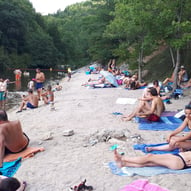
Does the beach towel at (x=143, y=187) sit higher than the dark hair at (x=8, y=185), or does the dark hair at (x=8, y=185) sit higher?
the dark hair at (x=8, y=185)

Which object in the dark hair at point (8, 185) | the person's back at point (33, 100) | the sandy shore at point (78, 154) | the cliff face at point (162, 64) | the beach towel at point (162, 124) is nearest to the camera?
the dark hair at point (8, 185)

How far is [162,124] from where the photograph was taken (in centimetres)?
748

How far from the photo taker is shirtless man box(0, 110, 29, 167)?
17.8ft

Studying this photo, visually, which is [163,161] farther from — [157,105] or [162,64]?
[162,64]

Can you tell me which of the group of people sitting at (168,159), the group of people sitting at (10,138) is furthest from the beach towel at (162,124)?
the group of people sitting at (10,138)

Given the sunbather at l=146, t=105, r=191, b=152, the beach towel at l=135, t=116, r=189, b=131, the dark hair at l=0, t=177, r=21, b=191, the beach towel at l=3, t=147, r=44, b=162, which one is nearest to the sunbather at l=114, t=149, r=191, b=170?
the sunbather at l=146, t=105, r=191, b=152

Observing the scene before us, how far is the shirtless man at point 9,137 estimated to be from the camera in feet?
17.8

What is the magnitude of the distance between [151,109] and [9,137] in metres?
3.93

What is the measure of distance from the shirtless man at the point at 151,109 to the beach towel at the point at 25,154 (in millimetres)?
3015

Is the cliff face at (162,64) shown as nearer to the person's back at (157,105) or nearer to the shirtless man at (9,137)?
the person's back at (157,105)

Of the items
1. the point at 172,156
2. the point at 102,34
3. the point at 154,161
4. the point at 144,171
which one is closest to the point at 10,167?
the point at 144,171

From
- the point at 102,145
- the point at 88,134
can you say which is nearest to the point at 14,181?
the point at 102,145

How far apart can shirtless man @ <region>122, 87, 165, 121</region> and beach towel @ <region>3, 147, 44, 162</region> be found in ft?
9.89

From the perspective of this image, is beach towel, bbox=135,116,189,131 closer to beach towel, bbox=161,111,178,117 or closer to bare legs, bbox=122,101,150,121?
bare legs, bbox=122,101,150,121
